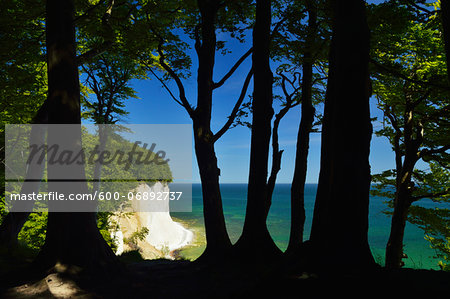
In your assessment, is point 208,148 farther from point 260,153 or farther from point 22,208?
point 22,208

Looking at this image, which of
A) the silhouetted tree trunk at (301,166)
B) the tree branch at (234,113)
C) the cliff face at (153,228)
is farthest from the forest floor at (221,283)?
the cliff face at (153,228)

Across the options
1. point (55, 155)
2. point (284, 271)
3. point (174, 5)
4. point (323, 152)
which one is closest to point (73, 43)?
point (55, 155)

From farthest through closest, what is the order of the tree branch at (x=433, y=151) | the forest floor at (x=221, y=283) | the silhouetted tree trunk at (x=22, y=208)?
the tree branch at (x=433, y=151) < the silhouetted tree trunk at (x=22, y=208) < the forest floor at (x=221, y=283)

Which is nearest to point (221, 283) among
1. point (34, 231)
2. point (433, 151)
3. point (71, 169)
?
point (71, 169)

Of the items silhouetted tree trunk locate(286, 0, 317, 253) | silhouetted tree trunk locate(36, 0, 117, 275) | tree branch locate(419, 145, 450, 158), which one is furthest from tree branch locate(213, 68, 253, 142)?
tree branch locate(419, 145, 450, 158)

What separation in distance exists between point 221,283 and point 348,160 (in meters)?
3.81

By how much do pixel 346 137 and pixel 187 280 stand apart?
4687mm

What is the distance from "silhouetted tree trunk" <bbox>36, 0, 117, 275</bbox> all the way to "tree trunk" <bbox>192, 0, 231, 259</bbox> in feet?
9.26

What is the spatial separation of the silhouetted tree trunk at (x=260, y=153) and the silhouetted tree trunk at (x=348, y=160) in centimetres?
291

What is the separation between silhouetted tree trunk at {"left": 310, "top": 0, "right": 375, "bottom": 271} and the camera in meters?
3.81

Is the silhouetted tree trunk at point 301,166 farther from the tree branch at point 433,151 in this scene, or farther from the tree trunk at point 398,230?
the tree branch at point 433,151

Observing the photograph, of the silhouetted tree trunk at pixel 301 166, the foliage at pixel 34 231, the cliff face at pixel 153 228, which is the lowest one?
the cliff face at pixel 153 228

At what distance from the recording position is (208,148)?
307 inches

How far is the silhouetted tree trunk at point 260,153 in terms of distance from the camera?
6887 mm
